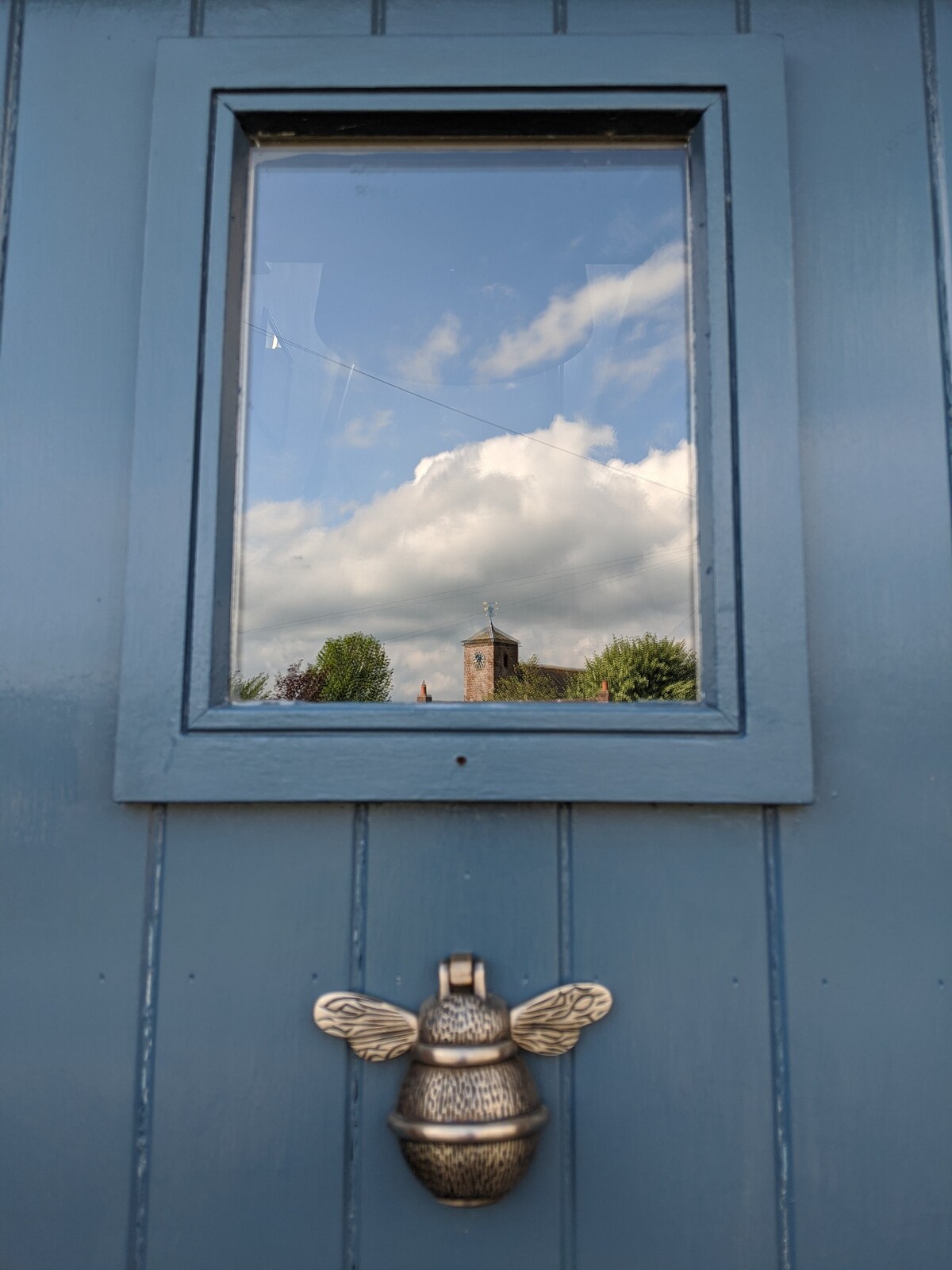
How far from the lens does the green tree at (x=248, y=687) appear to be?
0.72 m

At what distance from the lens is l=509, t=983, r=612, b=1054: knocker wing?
2.05 feet

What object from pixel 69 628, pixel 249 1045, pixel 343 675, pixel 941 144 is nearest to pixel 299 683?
pixel 343 675

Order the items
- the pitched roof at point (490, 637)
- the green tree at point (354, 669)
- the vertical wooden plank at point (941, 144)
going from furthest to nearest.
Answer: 1. the pitched roof at point (490, 637)
2. the green tree at point (354, 669)
3. the vertical wooden plank at point (941, 144)

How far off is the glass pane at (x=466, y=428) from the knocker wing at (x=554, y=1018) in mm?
257

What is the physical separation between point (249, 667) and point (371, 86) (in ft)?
1.68

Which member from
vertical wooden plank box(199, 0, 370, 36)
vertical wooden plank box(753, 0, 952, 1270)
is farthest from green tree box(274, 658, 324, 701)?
vertical wooden plank box(199, 0, 370, 36)

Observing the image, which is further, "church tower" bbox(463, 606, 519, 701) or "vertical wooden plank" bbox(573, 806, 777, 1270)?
"church tower" bbox(463, 606, 519, 701)

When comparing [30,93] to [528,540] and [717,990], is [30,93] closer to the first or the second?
[528,540]

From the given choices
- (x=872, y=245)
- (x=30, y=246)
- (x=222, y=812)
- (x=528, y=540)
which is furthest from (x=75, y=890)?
(x=872, y=245)

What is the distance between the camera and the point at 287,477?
34.4 inches

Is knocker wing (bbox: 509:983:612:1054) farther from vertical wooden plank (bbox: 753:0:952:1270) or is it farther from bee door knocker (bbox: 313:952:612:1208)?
vertical wooden plank (bbox: 753:0:952:1270)

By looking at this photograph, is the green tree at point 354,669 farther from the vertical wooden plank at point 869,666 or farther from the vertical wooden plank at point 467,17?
the vertical wooden plank at point 467,17

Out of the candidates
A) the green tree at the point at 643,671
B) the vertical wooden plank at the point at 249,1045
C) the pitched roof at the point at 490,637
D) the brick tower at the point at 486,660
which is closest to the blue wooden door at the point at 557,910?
the vertical wooden plank at the point at 249,1045

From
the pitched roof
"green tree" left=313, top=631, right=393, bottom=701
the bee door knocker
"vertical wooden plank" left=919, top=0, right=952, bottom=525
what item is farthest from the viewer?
the pitched roof
